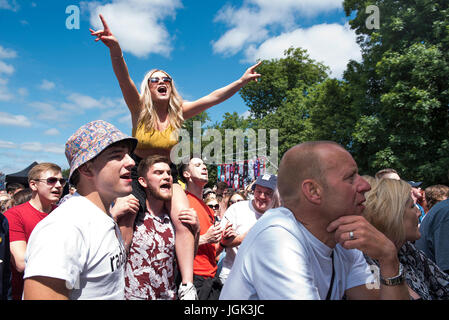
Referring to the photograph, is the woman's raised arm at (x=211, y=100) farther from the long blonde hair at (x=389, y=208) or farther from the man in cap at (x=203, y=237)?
the long blonde hair at (x=389, y=208)

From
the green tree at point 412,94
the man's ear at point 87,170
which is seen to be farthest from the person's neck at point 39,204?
the green tree at point 412,94

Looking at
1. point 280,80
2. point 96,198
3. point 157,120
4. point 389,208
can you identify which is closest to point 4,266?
point 96,198

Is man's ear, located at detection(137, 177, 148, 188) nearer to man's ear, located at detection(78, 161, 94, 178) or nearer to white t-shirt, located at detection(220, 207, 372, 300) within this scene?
man's ear, located at detection(78, 161, 94, 178)

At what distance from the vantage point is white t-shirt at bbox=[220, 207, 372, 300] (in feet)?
4.68

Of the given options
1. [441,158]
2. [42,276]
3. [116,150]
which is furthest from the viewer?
[441,158]

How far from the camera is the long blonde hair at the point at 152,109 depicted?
3215mm

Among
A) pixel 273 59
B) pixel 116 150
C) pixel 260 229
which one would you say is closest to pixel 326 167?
pixel 260 229

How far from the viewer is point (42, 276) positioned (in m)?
1.43

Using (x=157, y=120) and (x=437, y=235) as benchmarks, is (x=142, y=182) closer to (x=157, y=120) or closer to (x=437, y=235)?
(x=157, y=120)

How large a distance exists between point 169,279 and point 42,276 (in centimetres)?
174

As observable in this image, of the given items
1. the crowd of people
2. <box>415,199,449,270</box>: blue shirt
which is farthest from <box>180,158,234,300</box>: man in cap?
<box>415,199,449,270</box>: blue shirt

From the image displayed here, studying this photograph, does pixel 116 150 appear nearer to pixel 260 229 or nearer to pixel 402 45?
pixel 260 229

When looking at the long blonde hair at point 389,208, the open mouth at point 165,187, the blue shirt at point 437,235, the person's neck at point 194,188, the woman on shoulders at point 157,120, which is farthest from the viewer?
the person's neck at point 194,188
